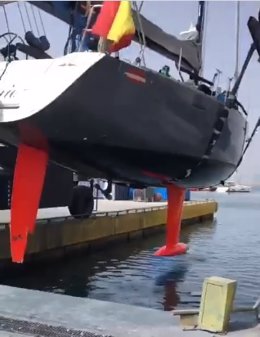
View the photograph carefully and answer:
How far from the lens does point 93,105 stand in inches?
204

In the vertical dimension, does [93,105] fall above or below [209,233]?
above

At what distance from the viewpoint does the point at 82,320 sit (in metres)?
3.07

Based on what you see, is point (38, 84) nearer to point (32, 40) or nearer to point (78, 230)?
point (32, 40)

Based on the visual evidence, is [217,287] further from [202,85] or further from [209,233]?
[209,233]

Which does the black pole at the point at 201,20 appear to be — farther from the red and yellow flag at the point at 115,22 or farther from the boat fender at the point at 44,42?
the red and yellow flag at the point at 115,22

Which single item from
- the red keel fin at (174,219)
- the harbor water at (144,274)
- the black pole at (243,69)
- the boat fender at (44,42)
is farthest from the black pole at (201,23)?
the harbor water at (144,274)

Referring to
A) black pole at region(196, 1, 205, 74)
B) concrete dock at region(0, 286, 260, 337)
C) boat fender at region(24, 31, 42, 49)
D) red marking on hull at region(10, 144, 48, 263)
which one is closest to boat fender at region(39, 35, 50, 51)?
boat fender at region(24, 31, 42, 49)

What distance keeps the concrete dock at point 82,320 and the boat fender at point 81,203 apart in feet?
28.4

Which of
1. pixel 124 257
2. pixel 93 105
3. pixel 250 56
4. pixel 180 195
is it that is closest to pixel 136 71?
pixel 93 105

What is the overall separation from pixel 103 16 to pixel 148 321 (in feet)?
11.4

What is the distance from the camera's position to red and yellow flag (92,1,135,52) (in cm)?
538

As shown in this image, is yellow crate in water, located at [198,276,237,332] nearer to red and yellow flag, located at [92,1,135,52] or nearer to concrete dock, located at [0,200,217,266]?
red and yellow flag, located at [92,1,135,52]

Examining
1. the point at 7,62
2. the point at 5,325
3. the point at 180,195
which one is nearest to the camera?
the point at 5,325

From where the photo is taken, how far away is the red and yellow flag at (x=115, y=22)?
5375 mm
